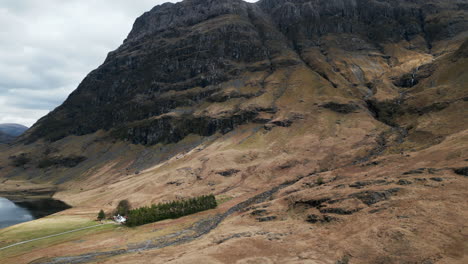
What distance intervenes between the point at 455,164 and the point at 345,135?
9305cm

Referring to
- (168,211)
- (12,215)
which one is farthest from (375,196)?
(12,215)

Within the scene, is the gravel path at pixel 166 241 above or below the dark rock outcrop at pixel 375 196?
below

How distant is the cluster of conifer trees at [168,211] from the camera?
361 ft

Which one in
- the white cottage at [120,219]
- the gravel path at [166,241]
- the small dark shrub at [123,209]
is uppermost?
the gravel path at [166,241]

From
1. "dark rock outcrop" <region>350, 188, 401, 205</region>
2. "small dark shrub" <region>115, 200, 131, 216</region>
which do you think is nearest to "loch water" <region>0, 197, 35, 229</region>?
"small dark shrub" <region>115, 200, 131, 216</region>

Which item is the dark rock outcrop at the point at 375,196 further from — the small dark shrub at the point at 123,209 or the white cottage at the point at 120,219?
the small dark shrub at the point at 123,209

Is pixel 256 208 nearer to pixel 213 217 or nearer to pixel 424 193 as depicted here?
pixel 213 217

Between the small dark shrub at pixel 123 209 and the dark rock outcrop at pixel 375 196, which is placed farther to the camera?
the small dark shrub at pixel 123 209

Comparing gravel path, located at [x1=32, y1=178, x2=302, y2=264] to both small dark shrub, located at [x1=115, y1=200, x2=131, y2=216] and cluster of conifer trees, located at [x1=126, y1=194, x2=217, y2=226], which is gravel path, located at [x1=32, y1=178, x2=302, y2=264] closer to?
cluster of conifer trees, located at [x1=126, y1=194, x2=217, y2=226]

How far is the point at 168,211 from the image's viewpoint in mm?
113438

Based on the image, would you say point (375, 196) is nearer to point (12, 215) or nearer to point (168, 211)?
point (168, 211)

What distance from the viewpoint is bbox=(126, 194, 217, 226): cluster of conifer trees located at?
361ft

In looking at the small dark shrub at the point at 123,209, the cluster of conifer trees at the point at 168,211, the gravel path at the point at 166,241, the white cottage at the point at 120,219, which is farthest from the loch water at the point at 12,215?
the gravel path at the point at 166,241

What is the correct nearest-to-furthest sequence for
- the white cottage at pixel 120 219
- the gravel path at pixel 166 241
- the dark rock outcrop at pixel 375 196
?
the dark rock outcrop at pixel 375 196 → the gravel path at pixel 166 241 → the white cottage at pixel 120 219
